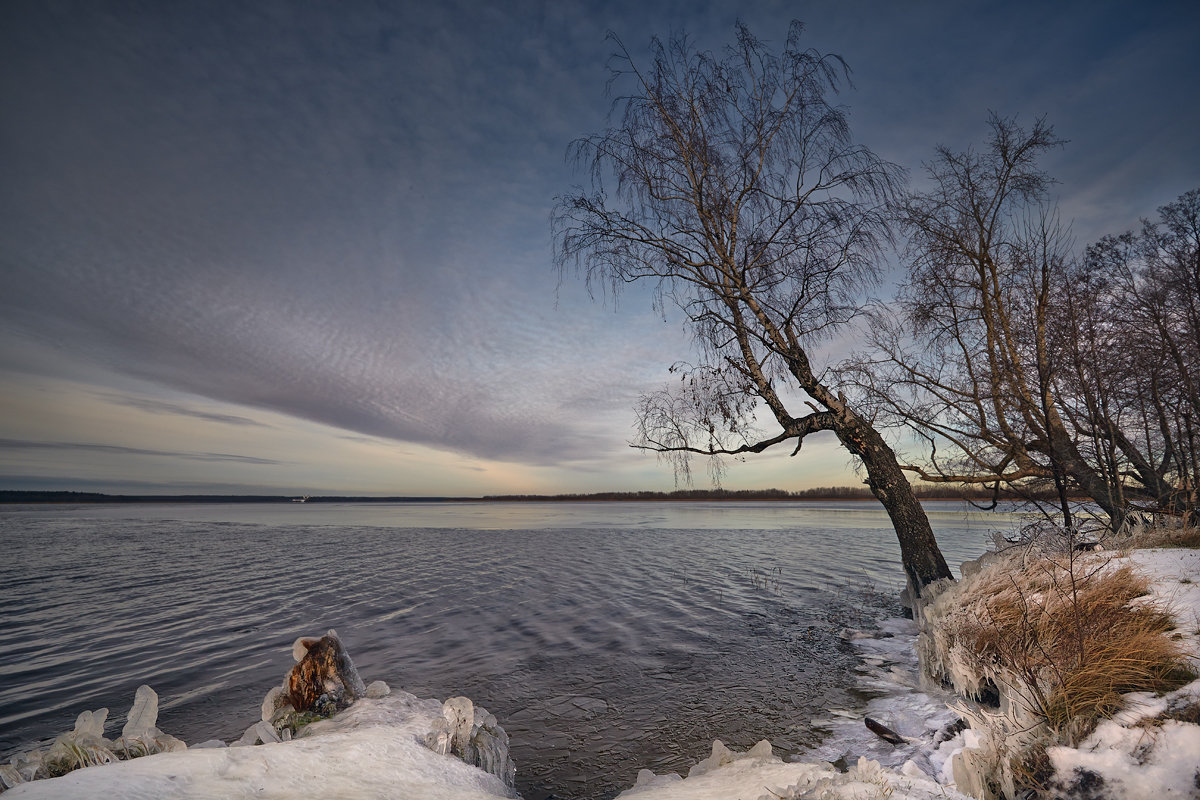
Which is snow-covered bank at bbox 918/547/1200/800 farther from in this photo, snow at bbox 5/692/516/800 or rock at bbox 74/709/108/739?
rock at bbox 74/709/108/739

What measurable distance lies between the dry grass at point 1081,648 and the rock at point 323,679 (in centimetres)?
516

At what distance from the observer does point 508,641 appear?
784 cm

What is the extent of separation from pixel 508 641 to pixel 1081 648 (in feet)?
22.8

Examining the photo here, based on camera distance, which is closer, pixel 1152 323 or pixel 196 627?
pixel 196 627

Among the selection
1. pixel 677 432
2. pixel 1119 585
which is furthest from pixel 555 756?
pixel 677 432

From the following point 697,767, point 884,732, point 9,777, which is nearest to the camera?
point 9,777

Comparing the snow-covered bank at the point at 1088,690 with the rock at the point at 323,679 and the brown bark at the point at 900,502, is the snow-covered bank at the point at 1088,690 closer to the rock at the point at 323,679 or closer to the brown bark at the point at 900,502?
the brown bark at the point at 900,502

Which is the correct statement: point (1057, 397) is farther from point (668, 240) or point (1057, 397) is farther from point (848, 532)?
point (848, 532)

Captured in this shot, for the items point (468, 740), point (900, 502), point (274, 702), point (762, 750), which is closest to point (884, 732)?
point (762, 750)

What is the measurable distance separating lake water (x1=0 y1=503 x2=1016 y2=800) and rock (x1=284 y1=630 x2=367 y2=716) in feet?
4.96

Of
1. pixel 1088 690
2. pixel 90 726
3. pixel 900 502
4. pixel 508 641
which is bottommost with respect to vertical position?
pixel 508 641

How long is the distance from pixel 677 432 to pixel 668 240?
3549 mm

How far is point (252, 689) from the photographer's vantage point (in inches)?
236

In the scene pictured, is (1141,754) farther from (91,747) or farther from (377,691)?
(91,747)
